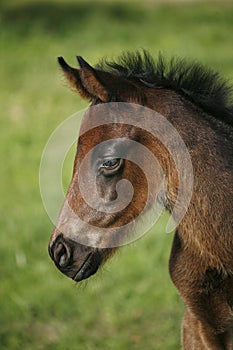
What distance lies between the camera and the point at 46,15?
1998 cm

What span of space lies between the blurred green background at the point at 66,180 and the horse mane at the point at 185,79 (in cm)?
92

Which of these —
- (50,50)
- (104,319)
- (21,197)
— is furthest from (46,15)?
(104,319)

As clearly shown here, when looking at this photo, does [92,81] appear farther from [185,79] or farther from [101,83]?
[185,79]

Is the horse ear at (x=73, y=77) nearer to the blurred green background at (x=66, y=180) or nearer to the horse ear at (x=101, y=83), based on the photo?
the horse ear at (x=101, y=83)

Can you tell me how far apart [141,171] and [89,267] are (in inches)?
21.7

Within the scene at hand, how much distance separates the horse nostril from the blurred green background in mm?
335

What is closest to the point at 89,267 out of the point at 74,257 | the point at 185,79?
the point at 74,257

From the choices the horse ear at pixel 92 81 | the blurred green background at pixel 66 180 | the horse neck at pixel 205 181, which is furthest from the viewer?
the blurred green background at pixel 66 180

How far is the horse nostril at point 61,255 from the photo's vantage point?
4.62 metres

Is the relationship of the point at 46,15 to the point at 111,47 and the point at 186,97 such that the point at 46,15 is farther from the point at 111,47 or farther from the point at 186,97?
the point at 186,97

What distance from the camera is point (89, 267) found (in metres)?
4.70

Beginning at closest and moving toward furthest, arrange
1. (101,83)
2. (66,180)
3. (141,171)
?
(101,83) < (141,171) < (66,180)

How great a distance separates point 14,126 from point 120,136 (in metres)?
8.80

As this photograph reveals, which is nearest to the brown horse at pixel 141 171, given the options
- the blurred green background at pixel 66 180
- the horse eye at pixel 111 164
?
the horse eye at pixel 111 164
